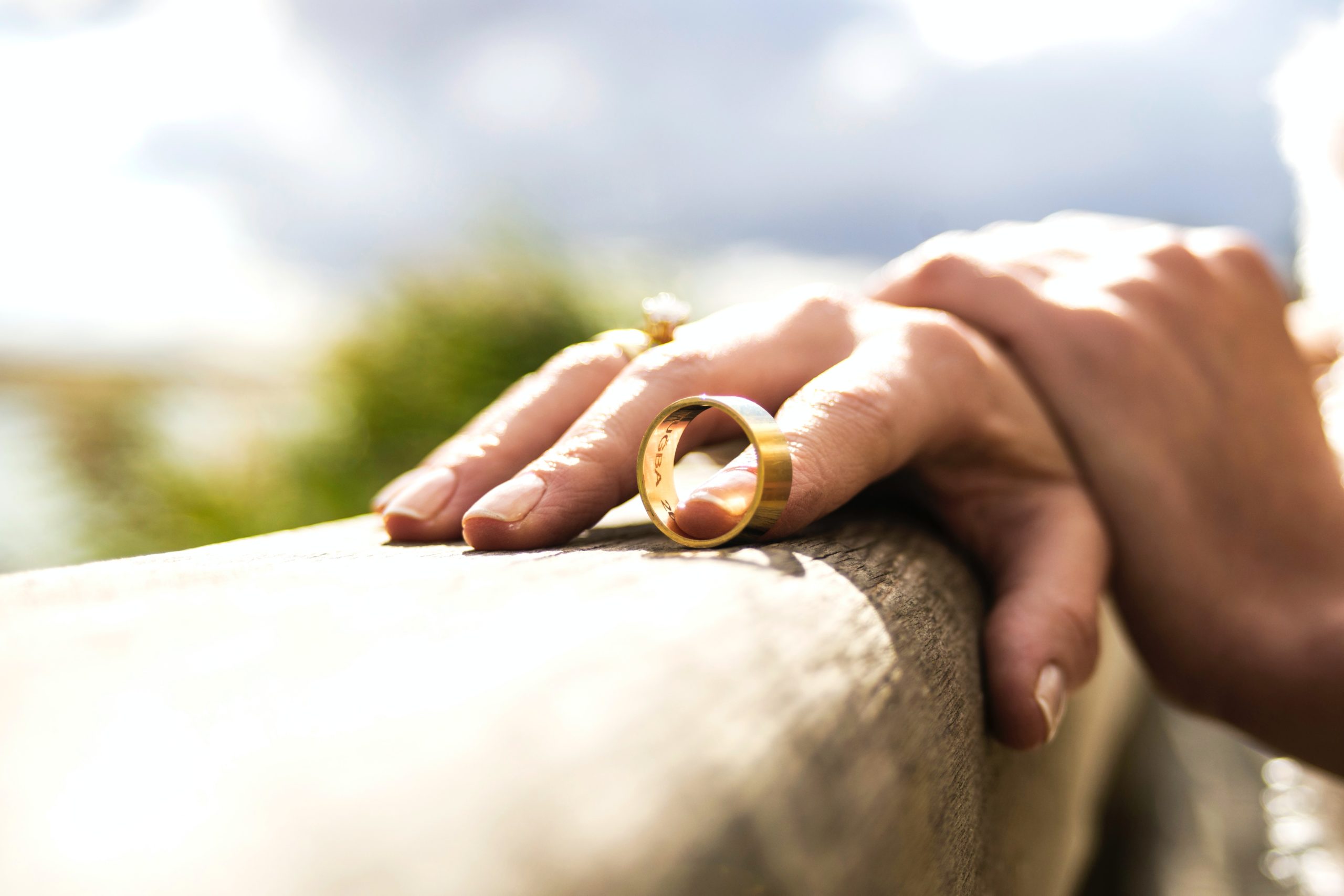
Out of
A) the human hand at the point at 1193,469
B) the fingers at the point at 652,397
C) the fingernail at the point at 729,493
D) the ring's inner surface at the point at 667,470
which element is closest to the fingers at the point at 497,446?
the fingers at the point at 652,397

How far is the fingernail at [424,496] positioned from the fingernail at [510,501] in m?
0.14

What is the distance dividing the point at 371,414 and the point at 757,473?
3.78 metres

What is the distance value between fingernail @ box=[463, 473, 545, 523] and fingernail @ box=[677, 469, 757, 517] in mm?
166

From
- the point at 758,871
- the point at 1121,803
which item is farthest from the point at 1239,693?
the point at 1121,803

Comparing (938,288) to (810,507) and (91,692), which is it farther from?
(91,692)

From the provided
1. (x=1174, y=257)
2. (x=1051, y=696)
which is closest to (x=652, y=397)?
(x=1051, y=696)

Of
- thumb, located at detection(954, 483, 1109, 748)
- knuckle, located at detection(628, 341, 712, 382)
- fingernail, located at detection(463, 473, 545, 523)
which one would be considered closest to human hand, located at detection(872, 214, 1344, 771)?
thumb, located at detection(954, 483, 1109, 748)

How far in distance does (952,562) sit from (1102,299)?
524 millimetres

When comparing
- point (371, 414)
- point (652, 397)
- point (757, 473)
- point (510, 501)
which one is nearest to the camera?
point (757, 473)

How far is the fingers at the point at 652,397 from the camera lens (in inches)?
28.6

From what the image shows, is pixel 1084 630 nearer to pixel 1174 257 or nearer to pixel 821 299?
pixel 821 299

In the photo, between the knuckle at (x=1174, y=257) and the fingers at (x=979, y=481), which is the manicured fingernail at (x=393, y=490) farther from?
the knuckle at (x=1174, y=257)

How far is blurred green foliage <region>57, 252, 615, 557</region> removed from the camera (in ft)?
13.1

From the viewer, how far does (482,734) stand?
260 millimetres
